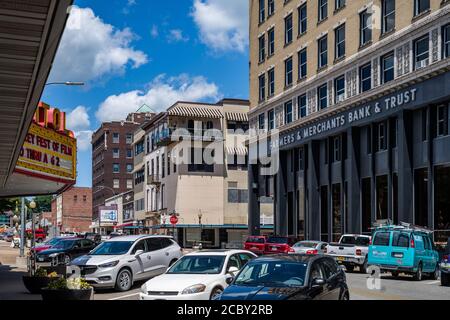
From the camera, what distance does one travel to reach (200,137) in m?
→ 79.1

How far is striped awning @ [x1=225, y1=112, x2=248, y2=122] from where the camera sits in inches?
3184

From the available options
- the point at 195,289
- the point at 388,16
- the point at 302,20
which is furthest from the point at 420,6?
the point at 195,289

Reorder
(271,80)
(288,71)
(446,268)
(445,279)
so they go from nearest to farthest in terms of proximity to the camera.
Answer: (446,268) → (445,279) → (288,71) → (271,80)

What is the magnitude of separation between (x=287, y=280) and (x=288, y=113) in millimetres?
44045

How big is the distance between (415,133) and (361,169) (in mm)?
6520

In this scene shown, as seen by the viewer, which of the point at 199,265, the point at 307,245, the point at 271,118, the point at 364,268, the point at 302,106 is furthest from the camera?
the point at 271,118

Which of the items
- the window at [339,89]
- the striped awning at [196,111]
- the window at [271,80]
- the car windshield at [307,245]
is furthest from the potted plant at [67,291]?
the striped awning at [196,111]

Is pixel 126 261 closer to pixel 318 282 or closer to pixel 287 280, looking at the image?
pixel 287 280

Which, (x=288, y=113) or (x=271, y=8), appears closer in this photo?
(x=288, y=113)

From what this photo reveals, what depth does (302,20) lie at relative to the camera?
174 feet

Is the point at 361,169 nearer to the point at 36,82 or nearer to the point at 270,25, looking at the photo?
the point at 270,25

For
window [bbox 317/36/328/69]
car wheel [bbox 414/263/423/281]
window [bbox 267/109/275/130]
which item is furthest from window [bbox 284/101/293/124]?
car wheel [bbox 414/263/423/281]

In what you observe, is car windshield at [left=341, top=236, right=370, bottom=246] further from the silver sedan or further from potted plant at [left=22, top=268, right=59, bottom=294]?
potted plant at [left=22, top=268, right=59, bottom=294]

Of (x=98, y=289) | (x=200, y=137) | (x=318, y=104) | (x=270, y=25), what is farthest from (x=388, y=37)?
(x=200, y=137)
